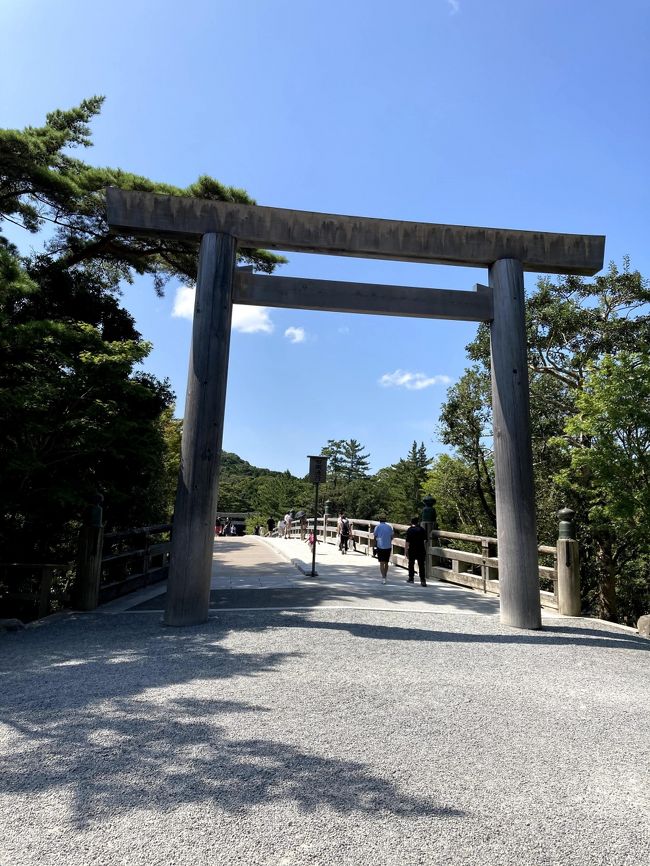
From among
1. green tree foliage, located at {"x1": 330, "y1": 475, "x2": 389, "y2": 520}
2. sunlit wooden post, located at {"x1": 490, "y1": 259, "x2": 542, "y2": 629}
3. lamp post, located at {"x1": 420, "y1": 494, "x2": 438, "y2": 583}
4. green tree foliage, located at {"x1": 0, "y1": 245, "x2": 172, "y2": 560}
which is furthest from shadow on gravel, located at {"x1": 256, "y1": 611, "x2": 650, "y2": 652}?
green tree foliage, located at {"x1": 330, "y1": 475, "x2": 389, "y2": 520}

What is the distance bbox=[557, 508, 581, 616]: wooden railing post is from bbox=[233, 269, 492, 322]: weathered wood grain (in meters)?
3.42

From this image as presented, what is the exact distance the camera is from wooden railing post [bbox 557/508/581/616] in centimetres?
723

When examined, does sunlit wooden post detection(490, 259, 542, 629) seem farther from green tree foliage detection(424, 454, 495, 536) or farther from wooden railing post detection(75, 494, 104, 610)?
green tree foliage detection(424, 454, 495, 536)

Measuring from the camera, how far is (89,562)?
6.92 meters

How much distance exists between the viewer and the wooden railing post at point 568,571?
285 inches

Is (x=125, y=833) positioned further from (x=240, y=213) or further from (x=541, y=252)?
(x=541, y=252)

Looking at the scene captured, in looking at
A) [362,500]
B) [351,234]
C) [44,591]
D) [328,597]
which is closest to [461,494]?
[328,597]

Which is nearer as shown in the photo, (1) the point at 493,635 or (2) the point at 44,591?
(1) the point at 493,635

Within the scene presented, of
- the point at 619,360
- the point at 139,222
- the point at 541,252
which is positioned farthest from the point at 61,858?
the point at 619,360

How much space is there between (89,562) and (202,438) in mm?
2588

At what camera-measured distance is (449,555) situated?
9.87m

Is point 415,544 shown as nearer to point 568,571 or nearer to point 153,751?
point 568,571

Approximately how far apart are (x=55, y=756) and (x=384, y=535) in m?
8.17

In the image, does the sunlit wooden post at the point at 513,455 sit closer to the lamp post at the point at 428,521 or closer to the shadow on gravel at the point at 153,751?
the shadow on gravel at the point at 153,751
